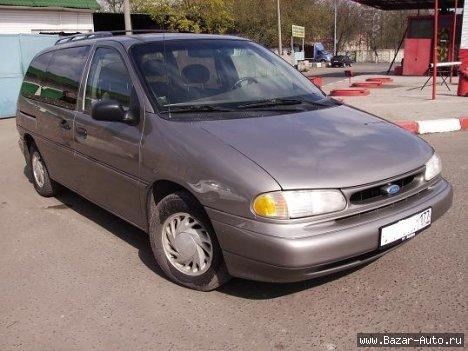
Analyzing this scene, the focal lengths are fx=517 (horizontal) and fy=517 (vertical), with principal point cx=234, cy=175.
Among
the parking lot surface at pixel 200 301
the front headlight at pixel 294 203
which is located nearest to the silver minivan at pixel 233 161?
the front headlight at pixel 294 203

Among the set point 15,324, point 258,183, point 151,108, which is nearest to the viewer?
point 258,183

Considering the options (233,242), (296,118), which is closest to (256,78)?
(296,118)

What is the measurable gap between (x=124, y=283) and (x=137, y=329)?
2.16 ft

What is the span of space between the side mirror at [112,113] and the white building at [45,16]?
1948 centimetres

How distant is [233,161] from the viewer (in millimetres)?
3020

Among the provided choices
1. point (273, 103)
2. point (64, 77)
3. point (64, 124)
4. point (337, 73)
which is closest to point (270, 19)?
point (337, 73)

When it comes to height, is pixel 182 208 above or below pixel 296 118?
below

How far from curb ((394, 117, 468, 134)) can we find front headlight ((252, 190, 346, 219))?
22.1 feet

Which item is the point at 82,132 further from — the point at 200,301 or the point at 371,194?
the point at 371,194

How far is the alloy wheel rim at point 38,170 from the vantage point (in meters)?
5.76

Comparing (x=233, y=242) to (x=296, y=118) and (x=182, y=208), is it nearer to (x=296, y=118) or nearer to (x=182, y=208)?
(x=182, y=208)

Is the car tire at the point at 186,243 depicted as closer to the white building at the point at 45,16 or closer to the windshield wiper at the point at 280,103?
the windshield wiper at the point at 280,103

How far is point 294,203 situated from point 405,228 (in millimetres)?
795

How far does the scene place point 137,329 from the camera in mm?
3051
